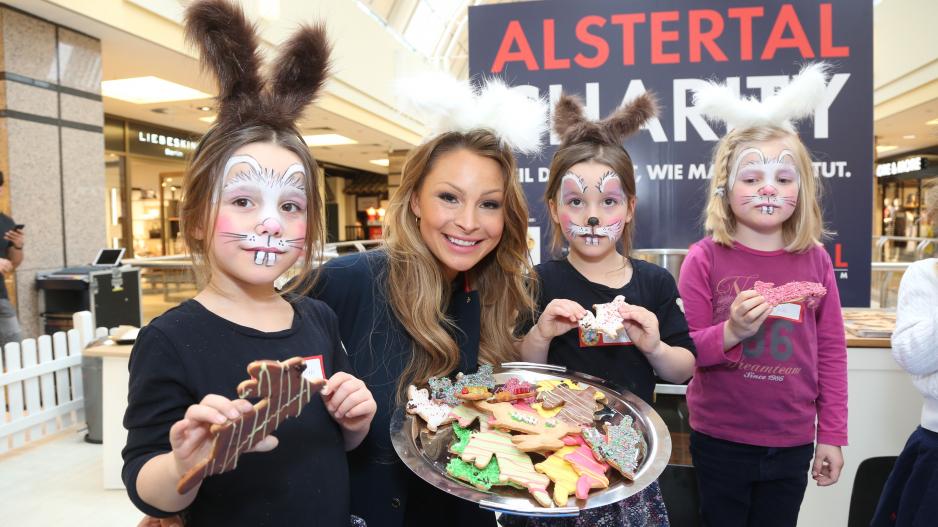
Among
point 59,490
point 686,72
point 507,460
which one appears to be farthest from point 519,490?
point 59,490

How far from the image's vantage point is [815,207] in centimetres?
184

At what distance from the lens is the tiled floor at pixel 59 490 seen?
2.78 meters

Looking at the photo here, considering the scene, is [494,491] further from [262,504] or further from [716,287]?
[716,287]

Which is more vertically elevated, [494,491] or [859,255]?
[859,255]

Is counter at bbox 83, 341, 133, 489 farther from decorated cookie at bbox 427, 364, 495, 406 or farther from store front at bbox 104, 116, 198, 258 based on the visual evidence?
store front at bbox 104, 116, 198, 258

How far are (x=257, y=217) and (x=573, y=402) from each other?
0.88 meters

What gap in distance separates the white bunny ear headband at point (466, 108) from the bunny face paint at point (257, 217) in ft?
1.66

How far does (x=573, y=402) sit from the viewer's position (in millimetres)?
1441

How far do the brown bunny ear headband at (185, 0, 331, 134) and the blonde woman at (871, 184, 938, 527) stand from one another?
1869 mm

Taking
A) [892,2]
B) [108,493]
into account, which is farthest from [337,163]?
[108,493]

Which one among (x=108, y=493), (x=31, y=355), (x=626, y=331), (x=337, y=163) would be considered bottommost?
(x=108, y=493)

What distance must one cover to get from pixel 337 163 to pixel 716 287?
1641 cm

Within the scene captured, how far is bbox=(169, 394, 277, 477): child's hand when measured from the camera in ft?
2.68

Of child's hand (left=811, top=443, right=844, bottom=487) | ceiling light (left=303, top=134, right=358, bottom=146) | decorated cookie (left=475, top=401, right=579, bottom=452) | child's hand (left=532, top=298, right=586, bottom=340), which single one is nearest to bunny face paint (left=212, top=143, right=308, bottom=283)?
decorated cookie (left=475, top=401, right=579, bottom=452)
